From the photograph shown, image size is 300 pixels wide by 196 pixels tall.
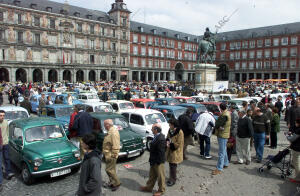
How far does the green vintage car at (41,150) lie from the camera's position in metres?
6.11

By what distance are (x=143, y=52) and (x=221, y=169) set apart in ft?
188

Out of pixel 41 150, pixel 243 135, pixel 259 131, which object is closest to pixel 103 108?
pixel 41 150

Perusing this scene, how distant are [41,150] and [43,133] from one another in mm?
1019

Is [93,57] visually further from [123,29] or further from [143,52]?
[143,52]

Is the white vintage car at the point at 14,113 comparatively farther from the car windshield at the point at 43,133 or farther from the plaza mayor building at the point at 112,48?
the plaza mayor building at the point at 112,48

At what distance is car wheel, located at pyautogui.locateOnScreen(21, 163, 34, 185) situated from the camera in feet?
20.2

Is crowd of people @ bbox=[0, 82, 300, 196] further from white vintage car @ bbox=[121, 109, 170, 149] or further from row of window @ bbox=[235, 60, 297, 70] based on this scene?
row of window @ bbox=[235, 60, 297, 70]

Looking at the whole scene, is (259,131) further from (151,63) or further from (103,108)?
(151,63)

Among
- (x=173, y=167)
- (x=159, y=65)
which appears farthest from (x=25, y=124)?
(x=159, y=65)

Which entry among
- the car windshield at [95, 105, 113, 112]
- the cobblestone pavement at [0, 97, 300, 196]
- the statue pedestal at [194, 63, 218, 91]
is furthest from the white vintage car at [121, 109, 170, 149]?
the statue pedestal at [194, 63, 218, 91]

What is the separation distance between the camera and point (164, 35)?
66.9m

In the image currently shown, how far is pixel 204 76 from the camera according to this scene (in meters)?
26.5

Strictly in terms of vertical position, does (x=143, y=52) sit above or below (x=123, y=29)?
below

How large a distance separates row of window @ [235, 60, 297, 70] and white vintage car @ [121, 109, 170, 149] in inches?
2483
